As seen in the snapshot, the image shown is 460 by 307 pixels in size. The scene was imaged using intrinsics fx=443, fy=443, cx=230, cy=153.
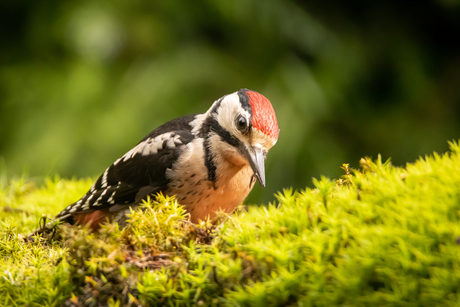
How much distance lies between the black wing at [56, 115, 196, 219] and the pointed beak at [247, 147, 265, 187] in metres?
0.30

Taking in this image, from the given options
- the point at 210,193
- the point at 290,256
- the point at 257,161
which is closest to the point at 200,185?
the point at 210,193

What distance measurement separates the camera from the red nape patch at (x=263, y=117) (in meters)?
1.58

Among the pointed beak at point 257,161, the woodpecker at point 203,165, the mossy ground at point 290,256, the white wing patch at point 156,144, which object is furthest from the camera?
the white wing patch at point 156,144

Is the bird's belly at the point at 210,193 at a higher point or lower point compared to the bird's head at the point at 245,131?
lower

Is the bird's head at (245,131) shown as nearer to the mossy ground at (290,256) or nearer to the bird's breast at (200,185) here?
the bird's breast at (200,185)

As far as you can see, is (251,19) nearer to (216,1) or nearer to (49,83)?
(216,1)

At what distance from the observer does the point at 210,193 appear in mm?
1668

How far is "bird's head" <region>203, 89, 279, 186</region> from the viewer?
158cm

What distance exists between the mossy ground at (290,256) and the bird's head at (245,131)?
1.22 feet

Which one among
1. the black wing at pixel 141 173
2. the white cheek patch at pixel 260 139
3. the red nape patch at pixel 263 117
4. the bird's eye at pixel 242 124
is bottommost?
the black wing at pixel 141 173

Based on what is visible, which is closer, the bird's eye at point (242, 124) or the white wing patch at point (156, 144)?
the bird's eye at point (242, 124)

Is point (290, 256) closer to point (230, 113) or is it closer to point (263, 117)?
point (263, 117)

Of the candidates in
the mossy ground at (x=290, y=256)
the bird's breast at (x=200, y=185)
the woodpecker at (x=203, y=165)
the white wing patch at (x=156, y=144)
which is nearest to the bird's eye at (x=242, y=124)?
the woodpecker at (x=203, y=165)

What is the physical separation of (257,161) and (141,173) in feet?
1.63
